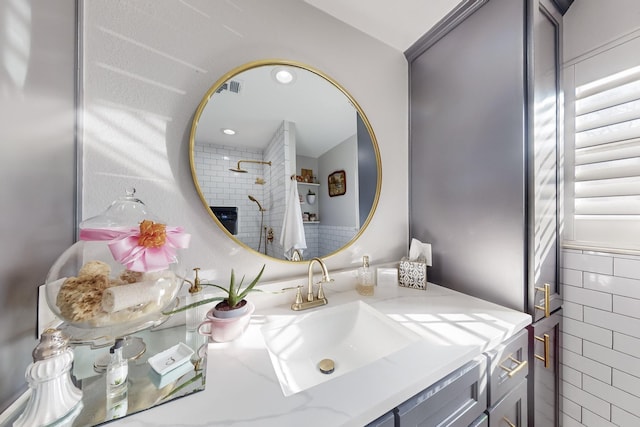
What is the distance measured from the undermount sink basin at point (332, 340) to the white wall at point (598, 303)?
91cm

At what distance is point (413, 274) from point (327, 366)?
24.8 inches

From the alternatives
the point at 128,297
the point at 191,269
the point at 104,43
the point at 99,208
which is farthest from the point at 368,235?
the point at 104,43

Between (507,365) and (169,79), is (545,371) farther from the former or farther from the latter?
(169,79)

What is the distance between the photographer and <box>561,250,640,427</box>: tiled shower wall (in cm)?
Answer: 86

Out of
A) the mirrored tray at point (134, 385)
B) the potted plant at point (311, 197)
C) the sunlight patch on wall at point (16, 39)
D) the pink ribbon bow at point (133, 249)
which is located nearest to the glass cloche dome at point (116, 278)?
the pink ribbon bow at point (133, 249)

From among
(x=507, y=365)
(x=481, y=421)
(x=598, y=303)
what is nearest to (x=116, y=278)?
(x=481, y=421)

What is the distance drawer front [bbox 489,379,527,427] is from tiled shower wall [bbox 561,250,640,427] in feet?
1.36

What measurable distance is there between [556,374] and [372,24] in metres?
1.89

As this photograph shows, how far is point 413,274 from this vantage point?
1143mm

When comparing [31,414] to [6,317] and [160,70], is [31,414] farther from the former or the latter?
[160,70]

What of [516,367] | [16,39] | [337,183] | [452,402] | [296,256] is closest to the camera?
[16,39]

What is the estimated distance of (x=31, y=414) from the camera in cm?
37

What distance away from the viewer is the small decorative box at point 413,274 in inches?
44.2

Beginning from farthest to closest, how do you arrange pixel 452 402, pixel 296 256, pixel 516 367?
pixel 296 256
pixel 516 367
pixel 452 402
